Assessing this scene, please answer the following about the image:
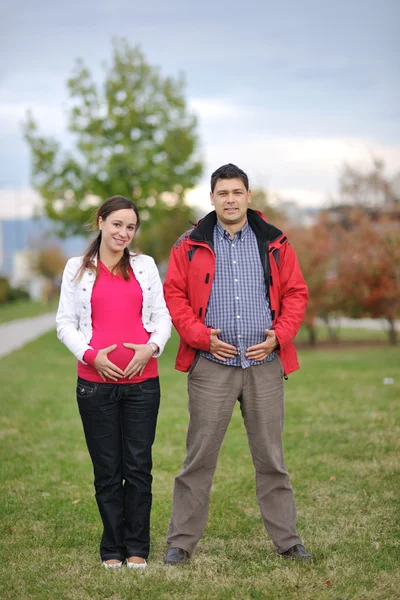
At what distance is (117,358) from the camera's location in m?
4.01

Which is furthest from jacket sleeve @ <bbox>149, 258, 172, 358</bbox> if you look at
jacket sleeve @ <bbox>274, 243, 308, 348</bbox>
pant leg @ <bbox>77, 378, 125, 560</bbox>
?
jacket sleeve @ <bbox>274, 243, 308, 348</bbox>

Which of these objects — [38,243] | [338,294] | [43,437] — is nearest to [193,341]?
[43,437]

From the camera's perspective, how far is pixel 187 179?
20.5 meters

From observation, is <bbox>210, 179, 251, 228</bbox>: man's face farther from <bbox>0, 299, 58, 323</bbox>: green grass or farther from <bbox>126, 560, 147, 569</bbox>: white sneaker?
<bbox>0, 299, 58, 323</bbox>: green grass

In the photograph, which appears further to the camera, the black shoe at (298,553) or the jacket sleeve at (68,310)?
the black shoe at (298,553)

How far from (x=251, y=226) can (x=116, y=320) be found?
39.9 inches

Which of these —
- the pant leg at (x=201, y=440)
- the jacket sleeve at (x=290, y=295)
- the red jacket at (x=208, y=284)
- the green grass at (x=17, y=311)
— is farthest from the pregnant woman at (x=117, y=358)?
the green grass at (x=17, y=311)

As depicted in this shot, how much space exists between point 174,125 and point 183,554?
17.5 metres

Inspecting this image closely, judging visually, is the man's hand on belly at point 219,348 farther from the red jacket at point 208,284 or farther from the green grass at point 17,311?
the green grass at point 17,311

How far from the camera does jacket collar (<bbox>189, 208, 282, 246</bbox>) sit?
4.21m

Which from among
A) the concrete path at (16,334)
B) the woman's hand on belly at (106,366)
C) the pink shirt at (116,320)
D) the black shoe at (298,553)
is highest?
the pink shirt at (116,320)

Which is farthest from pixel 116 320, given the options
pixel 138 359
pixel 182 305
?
pixel 182 305

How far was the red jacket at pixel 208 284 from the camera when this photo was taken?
4172mm

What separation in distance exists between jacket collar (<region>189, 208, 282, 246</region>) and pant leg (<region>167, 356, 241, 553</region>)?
2.36ft
